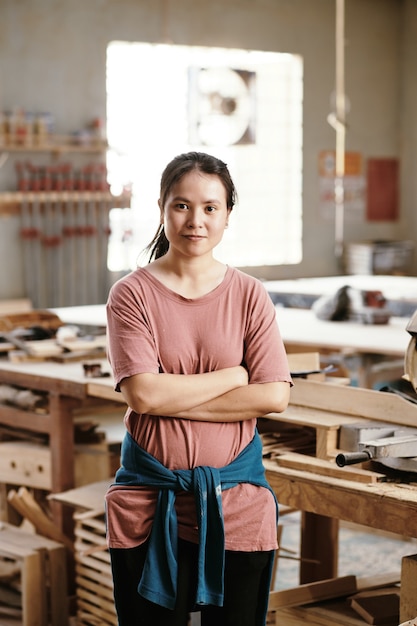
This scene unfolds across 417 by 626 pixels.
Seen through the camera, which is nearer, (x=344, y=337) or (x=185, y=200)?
(x=185, y=200)

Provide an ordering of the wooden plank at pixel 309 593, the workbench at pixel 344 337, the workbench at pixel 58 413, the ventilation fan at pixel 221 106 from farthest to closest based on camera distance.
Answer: the ventilation fan at pixel 221 106
the workbench at pixel 344 337
the workbench at pixel 58 413
the wooden plank at pixel 309 593

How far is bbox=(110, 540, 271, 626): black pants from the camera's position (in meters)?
2.15

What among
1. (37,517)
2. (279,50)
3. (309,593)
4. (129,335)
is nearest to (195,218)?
(129,335)

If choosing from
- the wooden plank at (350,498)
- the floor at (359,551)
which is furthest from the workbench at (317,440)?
the floor at (359,551)

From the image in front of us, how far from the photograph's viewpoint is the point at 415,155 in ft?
34.6

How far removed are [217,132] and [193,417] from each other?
7130 mm

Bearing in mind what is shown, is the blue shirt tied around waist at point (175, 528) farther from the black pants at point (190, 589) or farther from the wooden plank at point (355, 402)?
the wooden plank at point (355, 402)

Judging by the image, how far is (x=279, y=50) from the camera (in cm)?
948

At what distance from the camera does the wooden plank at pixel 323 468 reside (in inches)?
98.3

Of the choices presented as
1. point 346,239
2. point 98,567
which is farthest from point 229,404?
point 346,239

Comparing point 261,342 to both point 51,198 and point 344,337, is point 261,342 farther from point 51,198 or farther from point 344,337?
point 51,198

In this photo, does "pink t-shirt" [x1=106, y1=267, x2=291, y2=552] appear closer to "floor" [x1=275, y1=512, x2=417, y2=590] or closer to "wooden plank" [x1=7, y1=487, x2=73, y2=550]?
"wooden plank" [x1=7, y1=487, x2=73, y2=550]

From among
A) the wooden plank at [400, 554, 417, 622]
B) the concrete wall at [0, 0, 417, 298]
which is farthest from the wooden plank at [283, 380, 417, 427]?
the concrete wall at [0, 0, 417, 298]

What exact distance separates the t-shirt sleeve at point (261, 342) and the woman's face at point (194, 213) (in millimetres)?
164
